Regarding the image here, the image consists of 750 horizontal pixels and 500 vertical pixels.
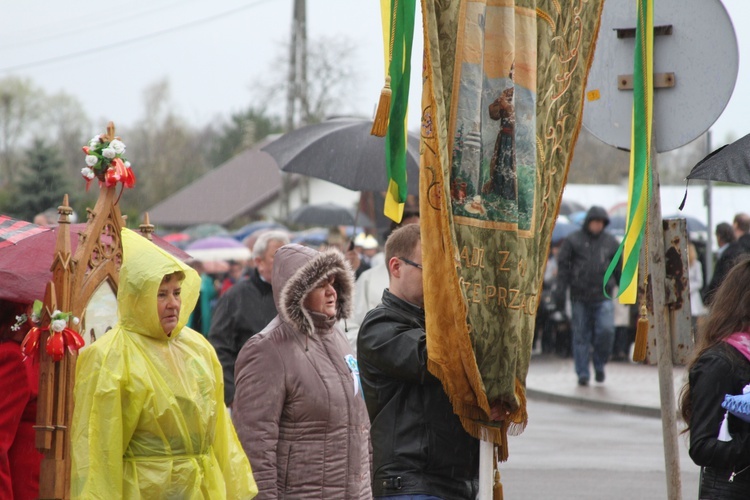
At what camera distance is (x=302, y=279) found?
4.94 meters

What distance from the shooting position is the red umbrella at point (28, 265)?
4.98 metres

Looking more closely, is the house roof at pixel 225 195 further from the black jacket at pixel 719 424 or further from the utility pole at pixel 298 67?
the black jacket at pixel 719 424

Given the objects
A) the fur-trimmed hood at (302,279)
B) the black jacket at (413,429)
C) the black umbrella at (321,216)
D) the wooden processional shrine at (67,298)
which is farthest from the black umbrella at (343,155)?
the black umbrella at (321,216)

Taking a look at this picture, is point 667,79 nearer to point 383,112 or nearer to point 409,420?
point 409,420

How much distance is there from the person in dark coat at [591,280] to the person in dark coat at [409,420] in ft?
35.8

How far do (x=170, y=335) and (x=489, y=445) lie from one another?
6.01ft

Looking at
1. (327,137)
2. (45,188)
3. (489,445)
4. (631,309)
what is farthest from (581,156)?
(489,445)

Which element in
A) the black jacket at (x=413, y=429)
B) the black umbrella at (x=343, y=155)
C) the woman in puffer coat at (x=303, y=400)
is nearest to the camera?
the black jacket at (x=413, y=429)

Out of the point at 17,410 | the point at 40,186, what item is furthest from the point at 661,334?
the point at 40,186

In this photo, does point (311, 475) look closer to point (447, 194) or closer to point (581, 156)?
point (447, 194)

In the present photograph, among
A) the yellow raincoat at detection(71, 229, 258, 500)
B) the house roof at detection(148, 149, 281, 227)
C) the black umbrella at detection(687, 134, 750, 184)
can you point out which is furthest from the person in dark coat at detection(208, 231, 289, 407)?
the house roof at detection(148, 149, 281, 227)

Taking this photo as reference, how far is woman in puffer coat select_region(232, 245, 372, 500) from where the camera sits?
4641mm

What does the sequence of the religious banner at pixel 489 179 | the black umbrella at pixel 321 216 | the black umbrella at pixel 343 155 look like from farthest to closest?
1. the black umbrella at pixel 321 216
2. the black umbrella at pixel 343 155
3. the religious banner at pixel 489 179

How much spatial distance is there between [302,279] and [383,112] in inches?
73.7
